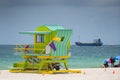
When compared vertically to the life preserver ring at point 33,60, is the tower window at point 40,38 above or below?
above

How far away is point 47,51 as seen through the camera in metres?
32.9

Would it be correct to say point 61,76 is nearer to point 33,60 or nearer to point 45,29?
point 33,60

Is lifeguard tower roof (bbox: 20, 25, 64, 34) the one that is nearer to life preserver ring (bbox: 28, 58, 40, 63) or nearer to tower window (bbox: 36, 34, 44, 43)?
tower window (bbox: 36, 34, 44, 43)

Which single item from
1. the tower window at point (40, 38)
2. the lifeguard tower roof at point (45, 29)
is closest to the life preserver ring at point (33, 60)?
the tower window at point (40, 38)

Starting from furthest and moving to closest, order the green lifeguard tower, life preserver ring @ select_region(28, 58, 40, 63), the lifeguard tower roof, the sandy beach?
1. life preserver ring @ select_region(28, 58, 40, 63)
2. the lifeguard tower roof
3. the green lifeguard tower
4. the sandy beach

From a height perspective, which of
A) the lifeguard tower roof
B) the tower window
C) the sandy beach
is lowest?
the sandy beach

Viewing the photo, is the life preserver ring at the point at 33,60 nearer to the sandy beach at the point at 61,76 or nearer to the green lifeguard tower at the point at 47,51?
the green lifeguard tower at the point at 47,51

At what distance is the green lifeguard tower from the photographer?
3297 centimetres

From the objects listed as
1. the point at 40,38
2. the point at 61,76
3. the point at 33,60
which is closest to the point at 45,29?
the point at 40,38

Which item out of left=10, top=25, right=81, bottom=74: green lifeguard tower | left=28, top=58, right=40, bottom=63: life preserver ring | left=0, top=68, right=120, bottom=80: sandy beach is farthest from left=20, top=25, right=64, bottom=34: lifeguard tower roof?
left=0, top=68, right=120, bottom=80: sandy beach

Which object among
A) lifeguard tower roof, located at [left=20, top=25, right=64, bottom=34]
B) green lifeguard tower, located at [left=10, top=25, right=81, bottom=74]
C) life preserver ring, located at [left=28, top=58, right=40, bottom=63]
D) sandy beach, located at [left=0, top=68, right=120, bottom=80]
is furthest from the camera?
life preserver ring, located at [left=28, top=58, right=40, bottom=63]

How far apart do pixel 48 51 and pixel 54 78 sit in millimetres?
3192

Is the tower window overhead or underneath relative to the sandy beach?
overhead

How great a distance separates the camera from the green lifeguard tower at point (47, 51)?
1298 inches
